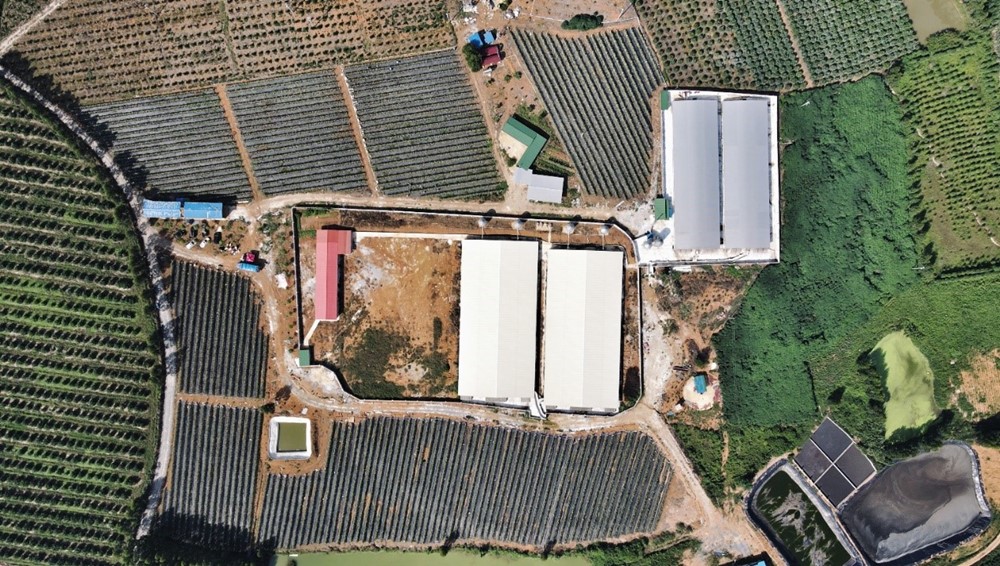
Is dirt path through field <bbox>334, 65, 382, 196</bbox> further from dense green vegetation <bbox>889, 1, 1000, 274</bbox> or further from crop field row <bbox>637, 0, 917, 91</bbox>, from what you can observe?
dense green vegetation <bbox>889, 1, 1000, 274</bbox>

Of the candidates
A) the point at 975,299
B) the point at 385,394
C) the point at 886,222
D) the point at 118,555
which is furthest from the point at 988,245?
the point at 118,555

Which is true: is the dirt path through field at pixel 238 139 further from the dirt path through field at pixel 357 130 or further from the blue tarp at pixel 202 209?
the dirt path through field at pixel 357 130

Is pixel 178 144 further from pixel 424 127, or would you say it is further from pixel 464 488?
pixel 464 488

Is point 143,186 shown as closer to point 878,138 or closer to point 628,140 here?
point 628,140

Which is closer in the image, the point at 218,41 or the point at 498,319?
the point at 498,319

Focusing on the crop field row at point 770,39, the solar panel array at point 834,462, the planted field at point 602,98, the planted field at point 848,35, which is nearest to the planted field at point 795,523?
the solar panel array at point 834,462

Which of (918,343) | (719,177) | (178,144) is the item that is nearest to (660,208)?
(719,177)
